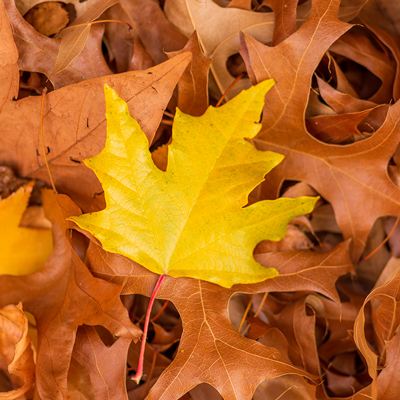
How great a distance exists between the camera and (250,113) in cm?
68

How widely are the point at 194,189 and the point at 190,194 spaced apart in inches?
0.5

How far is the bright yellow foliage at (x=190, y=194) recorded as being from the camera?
68 cm

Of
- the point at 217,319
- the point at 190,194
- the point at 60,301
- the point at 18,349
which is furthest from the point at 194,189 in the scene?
the point at 18,349

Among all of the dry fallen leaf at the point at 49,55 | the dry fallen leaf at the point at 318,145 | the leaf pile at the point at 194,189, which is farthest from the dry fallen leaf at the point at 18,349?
the dry fallen leaf at the point at 318,145

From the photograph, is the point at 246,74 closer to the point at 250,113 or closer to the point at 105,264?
the point at 250,113

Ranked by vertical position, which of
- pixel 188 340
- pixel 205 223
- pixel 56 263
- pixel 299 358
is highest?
pixel 205 223

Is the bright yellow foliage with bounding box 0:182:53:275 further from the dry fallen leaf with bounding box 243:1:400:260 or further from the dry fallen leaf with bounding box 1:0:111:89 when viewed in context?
the dry fallen leaf with bounding box 243:1:400:260

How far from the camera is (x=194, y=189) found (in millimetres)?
696

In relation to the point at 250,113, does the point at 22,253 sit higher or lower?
lower

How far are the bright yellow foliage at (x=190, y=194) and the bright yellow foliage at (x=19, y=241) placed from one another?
259mm

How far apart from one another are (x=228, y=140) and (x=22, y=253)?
1.91 feet

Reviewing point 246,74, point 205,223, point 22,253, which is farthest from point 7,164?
point 246,74

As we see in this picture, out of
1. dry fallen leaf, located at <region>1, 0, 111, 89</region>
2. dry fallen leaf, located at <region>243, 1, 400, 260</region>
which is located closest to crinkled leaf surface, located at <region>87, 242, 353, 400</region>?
dry fallen leaf, located at <region>243, 1, 400, 260</region>

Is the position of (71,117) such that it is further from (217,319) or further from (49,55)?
(217,319)
